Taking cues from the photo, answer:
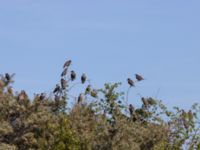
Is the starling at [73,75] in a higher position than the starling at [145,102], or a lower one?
higher

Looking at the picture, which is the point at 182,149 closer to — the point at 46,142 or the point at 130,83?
the point at 130,83

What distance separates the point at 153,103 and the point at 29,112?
6.06 metres

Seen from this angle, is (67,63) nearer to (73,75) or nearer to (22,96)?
(73,75)

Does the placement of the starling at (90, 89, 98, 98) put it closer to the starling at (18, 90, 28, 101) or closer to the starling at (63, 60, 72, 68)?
the starling at (63, 60, 72, 68)

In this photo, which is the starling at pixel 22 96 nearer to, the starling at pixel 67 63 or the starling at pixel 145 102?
the starling at pixel 67 63

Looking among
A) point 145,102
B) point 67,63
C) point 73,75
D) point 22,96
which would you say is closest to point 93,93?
point 73,75

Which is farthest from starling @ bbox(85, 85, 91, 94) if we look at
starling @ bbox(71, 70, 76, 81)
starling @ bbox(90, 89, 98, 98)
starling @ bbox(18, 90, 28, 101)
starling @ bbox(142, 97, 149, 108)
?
starling @ bbox(18, 90, 28, 101)

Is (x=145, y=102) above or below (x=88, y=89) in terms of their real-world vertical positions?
below

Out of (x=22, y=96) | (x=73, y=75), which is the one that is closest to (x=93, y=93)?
(x=73, y=75)

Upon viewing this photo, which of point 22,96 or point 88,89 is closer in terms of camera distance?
point 22,96

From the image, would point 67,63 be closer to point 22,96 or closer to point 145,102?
point 22,96

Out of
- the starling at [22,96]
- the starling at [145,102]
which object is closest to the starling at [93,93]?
the starling at [145,102]

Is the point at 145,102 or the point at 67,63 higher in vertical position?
the point at 67,63

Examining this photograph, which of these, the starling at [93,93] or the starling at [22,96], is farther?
the starling at [93,93]
